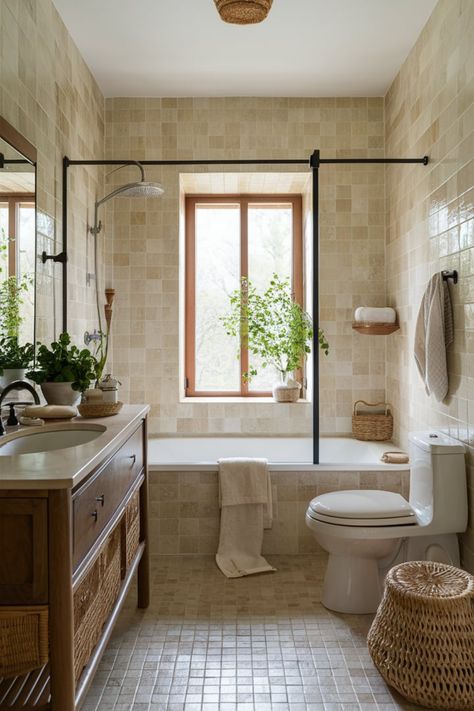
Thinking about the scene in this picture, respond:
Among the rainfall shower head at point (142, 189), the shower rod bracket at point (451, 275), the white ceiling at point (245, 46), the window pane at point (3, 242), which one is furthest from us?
the rainfall shower head at point (142, 189)

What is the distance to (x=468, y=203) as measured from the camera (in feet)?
8.32

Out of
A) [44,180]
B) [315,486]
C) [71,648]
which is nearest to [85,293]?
[44,180]

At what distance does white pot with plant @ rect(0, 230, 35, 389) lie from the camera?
222cm

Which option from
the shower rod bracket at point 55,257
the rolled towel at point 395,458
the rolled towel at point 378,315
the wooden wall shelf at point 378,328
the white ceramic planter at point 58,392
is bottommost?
the rolled towel at point 395,458

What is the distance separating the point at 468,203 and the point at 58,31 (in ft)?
7.16

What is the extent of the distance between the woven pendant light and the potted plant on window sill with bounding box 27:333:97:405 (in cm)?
144

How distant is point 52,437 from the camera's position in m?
2.02

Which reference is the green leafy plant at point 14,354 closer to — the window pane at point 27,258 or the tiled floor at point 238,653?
the window pane at point 27,258

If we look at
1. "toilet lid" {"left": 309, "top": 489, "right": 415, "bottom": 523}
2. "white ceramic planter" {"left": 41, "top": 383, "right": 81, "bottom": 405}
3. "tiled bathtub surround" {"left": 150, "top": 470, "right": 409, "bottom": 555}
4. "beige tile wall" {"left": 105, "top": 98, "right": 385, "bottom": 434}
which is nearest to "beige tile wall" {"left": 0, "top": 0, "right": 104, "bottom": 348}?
"beige tile wall" {"left": 105, "top": 98, "right": 385, "bottom": 434}

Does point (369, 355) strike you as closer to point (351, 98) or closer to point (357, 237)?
point (357, 237)

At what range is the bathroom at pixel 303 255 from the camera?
7.66 ft

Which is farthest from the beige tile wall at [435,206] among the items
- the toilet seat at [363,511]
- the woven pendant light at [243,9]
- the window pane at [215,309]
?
the window pane at [215,309]

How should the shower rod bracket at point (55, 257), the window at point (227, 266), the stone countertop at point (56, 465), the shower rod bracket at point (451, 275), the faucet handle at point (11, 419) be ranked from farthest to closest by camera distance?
the window at point (227, 266) → the shower rod bracket at point (55, 257) → the shower rod bracket at point (451, 275) → the faucet handle at point (11, 419) → the stone countertop at point (56, 465)

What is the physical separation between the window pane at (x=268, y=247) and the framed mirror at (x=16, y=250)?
2.17 m
